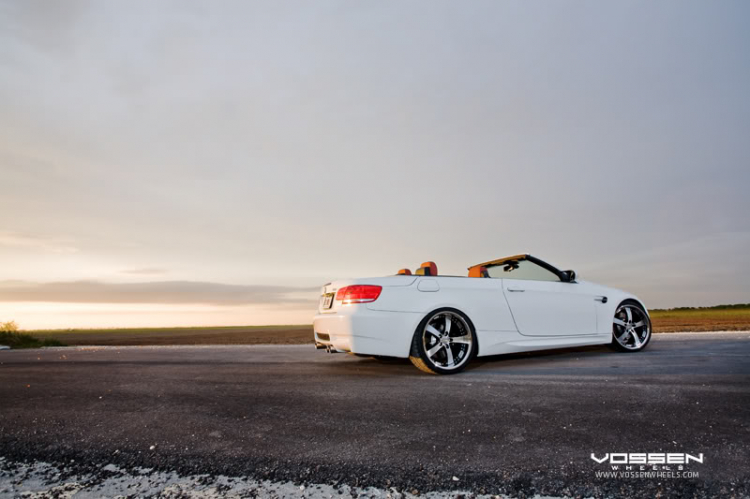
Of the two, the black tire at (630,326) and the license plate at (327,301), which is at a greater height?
the license plate at (327,301)

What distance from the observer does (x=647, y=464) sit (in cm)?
281

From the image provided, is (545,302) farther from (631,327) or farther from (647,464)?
(647,464)

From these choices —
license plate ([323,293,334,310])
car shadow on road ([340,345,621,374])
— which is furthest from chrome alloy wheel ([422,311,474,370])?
license plate ([323,293,334,310])

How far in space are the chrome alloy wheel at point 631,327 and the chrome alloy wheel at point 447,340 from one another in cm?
310

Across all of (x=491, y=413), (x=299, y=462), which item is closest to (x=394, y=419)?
(x=491, y=413)

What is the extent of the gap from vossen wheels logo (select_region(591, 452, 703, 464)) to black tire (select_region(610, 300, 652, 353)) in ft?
16.6

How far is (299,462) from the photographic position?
2.84 meters

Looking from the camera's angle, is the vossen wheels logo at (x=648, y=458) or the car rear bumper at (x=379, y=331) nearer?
the vossen wheels logo at (x=648, y=458)

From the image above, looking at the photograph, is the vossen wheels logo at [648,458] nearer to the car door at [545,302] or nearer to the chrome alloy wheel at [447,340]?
the chrome alloy wheel at [447,340]

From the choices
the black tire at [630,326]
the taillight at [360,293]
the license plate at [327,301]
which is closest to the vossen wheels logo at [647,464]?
the taillight at [360,293]

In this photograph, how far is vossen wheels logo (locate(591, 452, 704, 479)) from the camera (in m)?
2.65

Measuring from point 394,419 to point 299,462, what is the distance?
102 centimetres

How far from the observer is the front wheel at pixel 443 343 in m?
5.67

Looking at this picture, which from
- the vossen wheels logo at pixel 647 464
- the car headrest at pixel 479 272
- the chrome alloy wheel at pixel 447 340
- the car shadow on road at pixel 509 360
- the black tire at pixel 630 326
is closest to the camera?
the vossen wheels logo at pixel 647 464
